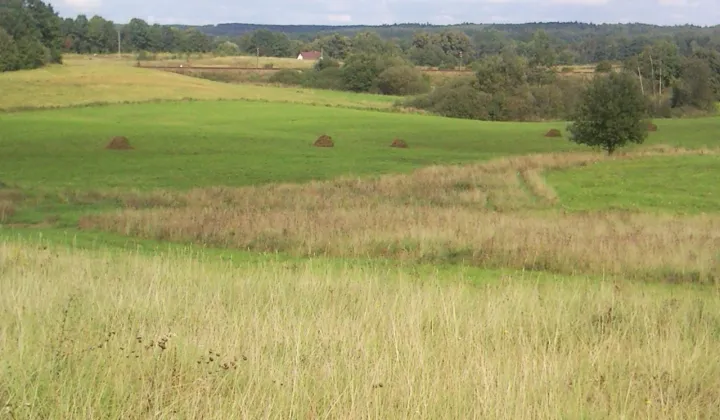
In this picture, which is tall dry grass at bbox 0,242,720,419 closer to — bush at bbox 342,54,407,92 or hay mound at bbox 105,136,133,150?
hay mound at bbox 105,136,133,150

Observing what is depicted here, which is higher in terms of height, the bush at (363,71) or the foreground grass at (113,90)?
the bush at (363,71)

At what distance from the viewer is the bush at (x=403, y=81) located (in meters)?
123

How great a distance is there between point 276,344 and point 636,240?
41.9 feet

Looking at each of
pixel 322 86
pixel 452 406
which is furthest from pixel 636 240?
pixel 322 86

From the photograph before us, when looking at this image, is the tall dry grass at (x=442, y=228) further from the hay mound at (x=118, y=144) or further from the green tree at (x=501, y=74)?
the green tree at (x=501, y=74)

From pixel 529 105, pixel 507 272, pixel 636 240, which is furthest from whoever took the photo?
pixel 529 105

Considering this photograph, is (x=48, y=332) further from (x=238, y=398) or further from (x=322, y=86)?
→ (x=322, y=86)

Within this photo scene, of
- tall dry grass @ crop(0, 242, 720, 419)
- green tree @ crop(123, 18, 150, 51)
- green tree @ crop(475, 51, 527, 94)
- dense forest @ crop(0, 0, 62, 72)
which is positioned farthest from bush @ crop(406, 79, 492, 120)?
green tree @ crop(123, 18, 150, 51)

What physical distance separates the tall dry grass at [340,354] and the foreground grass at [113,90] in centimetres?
6738

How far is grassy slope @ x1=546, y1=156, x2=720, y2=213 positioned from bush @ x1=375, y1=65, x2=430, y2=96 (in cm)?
8325

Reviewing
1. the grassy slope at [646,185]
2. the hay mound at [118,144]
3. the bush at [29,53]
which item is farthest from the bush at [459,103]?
the grassy slope at [646,185]

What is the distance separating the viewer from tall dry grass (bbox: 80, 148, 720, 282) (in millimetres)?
15812

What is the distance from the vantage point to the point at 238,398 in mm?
5352

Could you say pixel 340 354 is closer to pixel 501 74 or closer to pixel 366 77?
pixel 501 74
